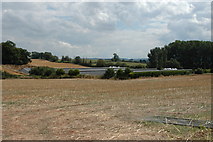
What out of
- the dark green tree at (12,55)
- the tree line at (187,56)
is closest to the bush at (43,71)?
the dark green tree at (12,55)

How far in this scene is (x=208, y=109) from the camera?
9.69 metres

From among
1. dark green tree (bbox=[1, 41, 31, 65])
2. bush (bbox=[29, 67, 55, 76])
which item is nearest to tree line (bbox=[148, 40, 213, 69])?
bush (bbox=[29, 67, 55, 76])

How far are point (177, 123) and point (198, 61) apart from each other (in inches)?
3271

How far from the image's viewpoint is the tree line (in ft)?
264

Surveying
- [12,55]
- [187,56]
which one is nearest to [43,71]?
[12,55]

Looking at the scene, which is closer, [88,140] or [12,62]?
[88,140]

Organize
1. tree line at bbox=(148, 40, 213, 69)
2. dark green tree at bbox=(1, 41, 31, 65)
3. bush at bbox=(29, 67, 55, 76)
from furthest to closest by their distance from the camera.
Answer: tree line at bbox=(148, 40, 213, 69) → dark green tree at bbox=(1, 41, 31, 65) → bush at bbox=(29, 67, 55, 76)

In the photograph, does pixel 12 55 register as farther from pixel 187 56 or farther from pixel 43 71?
pixel 187 56

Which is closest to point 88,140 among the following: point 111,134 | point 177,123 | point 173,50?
point 111,134

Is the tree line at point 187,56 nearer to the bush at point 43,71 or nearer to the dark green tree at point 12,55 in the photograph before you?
the bush at point 43,71

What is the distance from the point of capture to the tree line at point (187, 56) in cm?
8044

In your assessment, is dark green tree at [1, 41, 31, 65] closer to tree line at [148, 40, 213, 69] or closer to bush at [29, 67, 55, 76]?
bush at [29, 67, 55, 76]

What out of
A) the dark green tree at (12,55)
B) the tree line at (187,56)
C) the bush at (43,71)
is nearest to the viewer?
the bush at (43,71)

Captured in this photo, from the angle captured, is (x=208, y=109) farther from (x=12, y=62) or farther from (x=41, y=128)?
(x=12, y=62)
